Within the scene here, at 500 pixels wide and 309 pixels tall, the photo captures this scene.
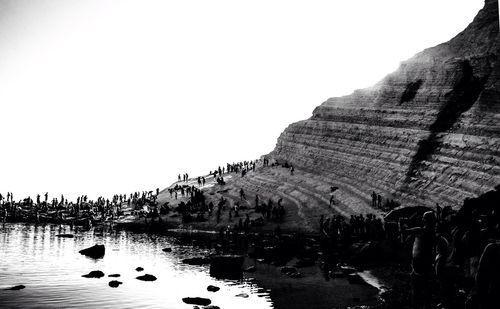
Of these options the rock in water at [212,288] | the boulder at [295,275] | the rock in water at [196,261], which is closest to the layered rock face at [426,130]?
the boulder at [295,275]

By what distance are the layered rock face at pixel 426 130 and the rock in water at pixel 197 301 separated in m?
45.7

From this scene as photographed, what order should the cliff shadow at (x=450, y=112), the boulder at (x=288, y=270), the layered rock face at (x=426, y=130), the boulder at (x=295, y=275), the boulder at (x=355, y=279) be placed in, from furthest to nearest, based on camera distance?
the cliff shadow at (x=450, y=112)
the layered rock face at (x=426, y=130)
the boulder at (x=288, y=270)
the boulder at (x=295, y=275)
the boulder at (x=355, y=279)

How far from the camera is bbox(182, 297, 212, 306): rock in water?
2329cm

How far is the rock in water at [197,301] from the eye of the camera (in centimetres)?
2329

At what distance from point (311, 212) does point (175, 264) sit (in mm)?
44022

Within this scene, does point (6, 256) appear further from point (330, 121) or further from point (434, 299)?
point (330, 121)

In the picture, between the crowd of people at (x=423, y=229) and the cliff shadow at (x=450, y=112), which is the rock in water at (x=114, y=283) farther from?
the cliff shadow at (x=450, y=112)

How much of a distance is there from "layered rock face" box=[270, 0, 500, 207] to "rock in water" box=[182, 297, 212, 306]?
45.7m

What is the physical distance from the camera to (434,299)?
17109 millimetres

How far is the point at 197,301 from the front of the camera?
77.8 feet

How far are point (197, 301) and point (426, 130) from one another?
6355 centimetres

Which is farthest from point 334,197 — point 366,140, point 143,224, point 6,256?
point 6,256

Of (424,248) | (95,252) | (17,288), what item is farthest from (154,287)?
(95,252)

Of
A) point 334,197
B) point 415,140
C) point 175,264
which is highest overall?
point 415,140
